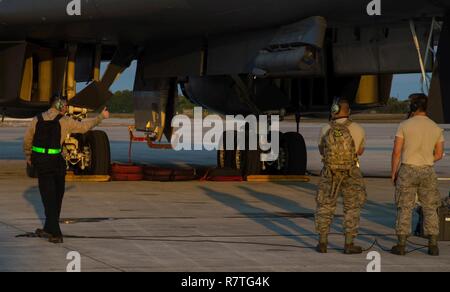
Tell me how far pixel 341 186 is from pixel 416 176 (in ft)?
2.60

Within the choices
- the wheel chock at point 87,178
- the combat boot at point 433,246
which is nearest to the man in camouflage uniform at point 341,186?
the combat boot at point 433,246

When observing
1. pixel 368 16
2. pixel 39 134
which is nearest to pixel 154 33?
pixel 368 16

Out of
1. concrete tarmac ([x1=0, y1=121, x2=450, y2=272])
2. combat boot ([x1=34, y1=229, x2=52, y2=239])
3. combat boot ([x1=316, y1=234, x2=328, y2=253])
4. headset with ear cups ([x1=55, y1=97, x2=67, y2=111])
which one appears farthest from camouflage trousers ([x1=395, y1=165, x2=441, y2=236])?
headset with ear cups ([x1=55, y1=97, x2=67, y2=111])

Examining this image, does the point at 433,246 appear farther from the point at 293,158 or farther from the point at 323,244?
the point at 293,158

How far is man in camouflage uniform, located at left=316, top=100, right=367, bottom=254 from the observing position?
1120cm

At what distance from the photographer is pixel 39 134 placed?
478 inches

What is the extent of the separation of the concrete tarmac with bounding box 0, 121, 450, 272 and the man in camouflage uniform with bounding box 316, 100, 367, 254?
0.88ft

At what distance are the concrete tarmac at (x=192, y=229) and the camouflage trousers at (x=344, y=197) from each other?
35cm

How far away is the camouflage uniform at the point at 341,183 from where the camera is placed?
11.2 metres

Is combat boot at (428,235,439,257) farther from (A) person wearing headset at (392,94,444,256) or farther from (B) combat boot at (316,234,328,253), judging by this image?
(B) combat boot at (316,234,328,253)
